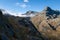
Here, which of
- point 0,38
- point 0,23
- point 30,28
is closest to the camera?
point 0,38

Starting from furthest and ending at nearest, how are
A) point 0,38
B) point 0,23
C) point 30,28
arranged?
point 30,28 < point 0,23 < point 0,38

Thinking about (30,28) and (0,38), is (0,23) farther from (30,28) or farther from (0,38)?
(30,28)

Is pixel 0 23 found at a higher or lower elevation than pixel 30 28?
higher

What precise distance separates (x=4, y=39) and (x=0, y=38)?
89.9 inches

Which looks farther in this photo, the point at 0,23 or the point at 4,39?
the point at 0,23

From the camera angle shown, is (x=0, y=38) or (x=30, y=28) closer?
(x=0, y=38)

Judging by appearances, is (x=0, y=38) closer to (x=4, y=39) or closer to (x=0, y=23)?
(x=4, y=39)

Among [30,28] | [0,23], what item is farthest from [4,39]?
[30,28]

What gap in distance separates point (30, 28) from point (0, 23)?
295 ft

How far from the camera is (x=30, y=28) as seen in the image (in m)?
170

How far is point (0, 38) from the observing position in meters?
58.5

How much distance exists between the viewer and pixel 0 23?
8206 cm

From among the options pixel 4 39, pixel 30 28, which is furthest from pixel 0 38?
pixel 30 28

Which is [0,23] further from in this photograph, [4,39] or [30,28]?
[30,28]
